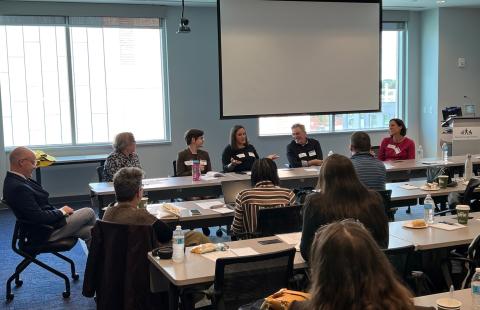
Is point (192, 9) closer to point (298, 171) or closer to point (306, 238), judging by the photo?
point (298, 171)

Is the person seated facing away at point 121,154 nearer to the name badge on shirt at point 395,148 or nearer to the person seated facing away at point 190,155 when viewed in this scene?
the person seated facing away at point 190,155

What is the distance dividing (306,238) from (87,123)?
6.37 meters

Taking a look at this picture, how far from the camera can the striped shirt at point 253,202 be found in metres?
3.96

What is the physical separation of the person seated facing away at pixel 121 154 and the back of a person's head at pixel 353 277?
436cm

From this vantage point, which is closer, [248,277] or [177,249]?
[248,277]

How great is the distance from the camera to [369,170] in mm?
4918

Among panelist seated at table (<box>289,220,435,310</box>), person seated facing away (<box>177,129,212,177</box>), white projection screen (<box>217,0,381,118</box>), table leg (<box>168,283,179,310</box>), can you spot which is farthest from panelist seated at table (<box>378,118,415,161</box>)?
panelist seated at table (<box>289,220,435,310</box>)

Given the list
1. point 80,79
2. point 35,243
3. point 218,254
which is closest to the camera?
point 218,254

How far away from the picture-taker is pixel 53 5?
8180 mm

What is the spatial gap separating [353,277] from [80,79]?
7756mm

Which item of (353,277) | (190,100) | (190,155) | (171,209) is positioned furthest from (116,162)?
(353,277)

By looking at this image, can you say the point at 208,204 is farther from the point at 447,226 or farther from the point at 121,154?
the point at 447,226

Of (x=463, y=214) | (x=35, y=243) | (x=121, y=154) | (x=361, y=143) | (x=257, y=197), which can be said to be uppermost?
(x=361, y=143)

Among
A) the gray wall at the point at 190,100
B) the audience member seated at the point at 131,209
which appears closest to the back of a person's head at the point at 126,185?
the audience member seated at the point at 131,209
